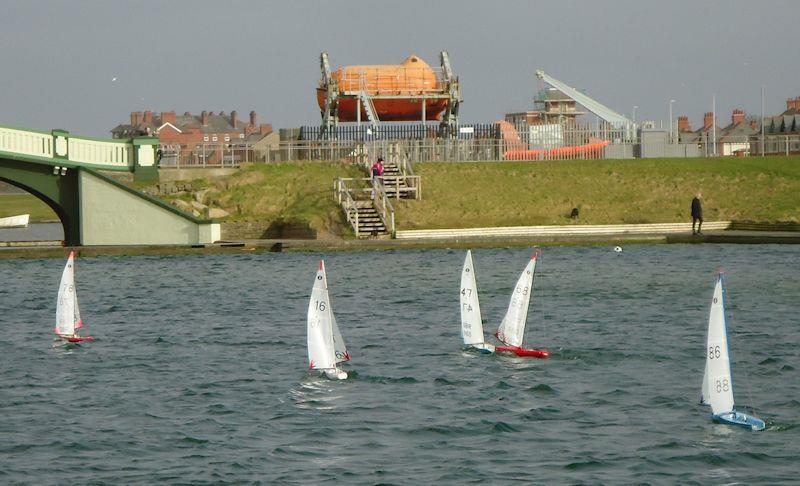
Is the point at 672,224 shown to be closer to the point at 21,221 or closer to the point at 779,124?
the point at 21,221

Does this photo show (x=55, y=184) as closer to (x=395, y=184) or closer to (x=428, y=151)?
(x=395, y=184)

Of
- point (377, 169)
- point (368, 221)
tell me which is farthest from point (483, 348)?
point (377, 169)

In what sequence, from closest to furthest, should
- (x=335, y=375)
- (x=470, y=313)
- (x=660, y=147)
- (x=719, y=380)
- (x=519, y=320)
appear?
(x=719, y=380)
(x=335, y=375)
(x=519, y=320)
(x=470, y=313)
(x=660, y=147)

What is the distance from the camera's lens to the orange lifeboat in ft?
274

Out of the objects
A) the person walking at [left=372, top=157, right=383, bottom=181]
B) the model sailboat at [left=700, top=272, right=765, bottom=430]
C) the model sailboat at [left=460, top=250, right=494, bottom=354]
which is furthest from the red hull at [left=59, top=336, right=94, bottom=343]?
the person walking at [left=372, top=157, right=383, bottom=181]

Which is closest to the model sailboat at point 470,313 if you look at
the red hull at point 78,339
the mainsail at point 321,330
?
the mainsail at point 321,330

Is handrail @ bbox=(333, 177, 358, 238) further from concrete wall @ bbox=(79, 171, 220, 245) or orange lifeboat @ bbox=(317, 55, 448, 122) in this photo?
orange lifeboat @ bbox=(317, 55, 448, 122)

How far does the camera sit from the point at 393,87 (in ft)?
275

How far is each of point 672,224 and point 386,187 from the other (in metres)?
14.0

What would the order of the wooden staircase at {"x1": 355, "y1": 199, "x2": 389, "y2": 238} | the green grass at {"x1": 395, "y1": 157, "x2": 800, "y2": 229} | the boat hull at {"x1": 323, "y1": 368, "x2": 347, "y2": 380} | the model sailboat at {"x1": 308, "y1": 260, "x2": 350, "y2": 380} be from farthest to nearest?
the green grass at {"x1": 395, "y1": 157, "x2": 800, "y2": 229}
the wooden staircase at {"x1": 355, "y1": 199, "x2": 389, "y2": 238}
the boat hull at {"x1": 323, "y1": 368, "x2": 347, "y2": 380}
the model sailboat at {"x1": 308, "y1": 260, "x2": 350, "y2": 380}

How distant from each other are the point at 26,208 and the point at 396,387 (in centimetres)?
10945

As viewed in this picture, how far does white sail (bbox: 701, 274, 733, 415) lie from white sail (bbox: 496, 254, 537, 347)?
7.94 meters

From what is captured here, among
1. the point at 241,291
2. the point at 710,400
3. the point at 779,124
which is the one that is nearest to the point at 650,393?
the point at 710,400

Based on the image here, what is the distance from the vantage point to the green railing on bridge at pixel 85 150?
6116cm
